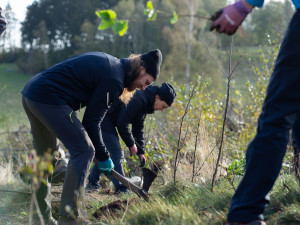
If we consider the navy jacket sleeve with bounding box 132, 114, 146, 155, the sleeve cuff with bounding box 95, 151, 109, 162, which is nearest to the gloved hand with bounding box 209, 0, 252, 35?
the sleeve cuff with bounding box 95, 151, 109, 162

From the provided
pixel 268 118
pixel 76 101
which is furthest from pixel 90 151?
pixel 268 118

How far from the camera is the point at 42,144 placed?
12.2 ft

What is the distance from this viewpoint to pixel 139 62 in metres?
3.64

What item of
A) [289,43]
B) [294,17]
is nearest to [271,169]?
[289,43]

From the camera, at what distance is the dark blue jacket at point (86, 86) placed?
3.32 m

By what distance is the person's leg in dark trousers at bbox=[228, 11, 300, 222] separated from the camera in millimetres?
2225

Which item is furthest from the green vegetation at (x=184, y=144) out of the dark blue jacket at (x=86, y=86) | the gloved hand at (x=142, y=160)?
the dark blue jacket at (x=86, y=86)

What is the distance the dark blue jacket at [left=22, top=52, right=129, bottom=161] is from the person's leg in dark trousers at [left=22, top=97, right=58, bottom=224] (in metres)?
0.33

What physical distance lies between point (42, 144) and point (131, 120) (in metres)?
1.69

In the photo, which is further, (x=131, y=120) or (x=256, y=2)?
(x=131, y=120)

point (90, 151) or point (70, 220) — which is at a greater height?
point (90, 151)

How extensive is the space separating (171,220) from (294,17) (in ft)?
4.82

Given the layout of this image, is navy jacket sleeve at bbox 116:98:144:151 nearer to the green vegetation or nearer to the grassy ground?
the green vegetation

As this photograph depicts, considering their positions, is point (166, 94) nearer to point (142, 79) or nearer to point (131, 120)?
point (131, 120)
